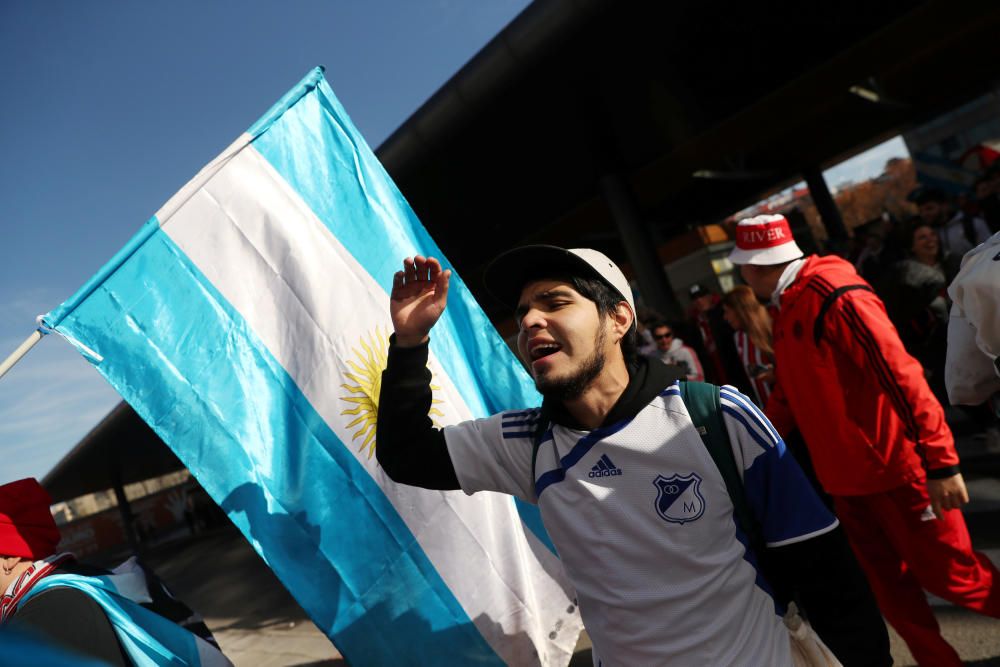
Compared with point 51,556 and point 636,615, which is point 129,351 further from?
point 636,615

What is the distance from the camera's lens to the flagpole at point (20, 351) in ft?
6.21

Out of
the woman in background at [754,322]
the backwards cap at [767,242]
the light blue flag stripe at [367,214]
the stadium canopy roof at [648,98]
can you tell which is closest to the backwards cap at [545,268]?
the light blue flag stripe at [367,214]

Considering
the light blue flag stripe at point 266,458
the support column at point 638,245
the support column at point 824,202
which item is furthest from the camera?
the support column at point 824,202

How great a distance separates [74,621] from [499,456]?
4.59 feet

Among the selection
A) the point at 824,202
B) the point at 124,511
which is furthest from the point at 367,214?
the point at 124,511

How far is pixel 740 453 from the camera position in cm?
144

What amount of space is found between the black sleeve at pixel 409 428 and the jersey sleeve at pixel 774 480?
0.77m

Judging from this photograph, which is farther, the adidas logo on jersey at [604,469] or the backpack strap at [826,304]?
the backpack strap at [826,304]

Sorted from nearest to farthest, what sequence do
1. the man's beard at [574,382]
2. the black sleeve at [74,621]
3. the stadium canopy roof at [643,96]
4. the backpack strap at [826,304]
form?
the man's beard at [574,382], the black sleeve at [74,621], the backpack strap at [826,304], the stadium canopy roof at [643,96]

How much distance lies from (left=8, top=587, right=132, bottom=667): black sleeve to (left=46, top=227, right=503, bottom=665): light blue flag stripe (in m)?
0.48

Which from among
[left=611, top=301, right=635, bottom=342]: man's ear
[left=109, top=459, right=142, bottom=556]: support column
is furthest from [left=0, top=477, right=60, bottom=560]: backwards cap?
[left=109, top=459, right=142, bottom=556]: support column

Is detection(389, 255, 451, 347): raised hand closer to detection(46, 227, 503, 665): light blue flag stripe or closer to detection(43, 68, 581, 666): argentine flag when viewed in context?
detection(43, 68, 581, 666): argentine flag

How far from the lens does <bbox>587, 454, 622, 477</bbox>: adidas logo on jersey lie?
1.50m

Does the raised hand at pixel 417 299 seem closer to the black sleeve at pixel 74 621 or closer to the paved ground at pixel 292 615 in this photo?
the black sleeve at pixel 74 621
